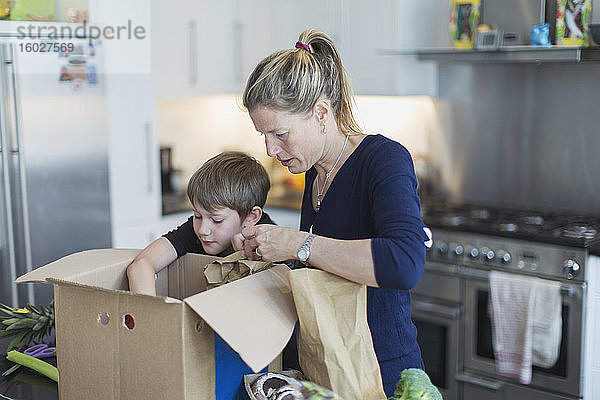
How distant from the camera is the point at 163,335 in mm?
1148

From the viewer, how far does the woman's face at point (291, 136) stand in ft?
4.82

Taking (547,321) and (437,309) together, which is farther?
(437,309)

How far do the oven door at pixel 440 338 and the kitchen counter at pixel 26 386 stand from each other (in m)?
1.98

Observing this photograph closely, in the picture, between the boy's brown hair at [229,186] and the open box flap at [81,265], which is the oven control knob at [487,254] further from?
the open box flap at [81,265]

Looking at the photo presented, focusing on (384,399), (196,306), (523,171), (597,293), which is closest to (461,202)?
(523,171)

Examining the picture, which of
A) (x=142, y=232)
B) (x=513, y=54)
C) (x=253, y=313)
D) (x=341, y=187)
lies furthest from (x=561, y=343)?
(x=253, y=313)

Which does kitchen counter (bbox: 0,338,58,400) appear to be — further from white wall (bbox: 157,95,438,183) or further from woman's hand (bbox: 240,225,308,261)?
white wall (bbox: 157,95,438,183)

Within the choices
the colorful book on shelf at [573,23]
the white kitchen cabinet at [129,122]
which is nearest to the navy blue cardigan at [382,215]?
the white kitchen cabinet at [129,122]

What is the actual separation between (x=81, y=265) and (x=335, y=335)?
569mm

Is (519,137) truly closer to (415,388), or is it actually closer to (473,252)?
(473,252)

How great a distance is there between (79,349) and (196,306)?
0.92 ft

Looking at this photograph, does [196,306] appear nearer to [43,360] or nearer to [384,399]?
[384,399]

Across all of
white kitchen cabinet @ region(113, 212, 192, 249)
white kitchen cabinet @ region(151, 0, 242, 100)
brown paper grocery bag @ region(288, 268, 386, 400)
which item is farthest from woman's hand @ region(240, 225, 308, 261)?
white kitchen cabinet @ region(151, 0, 242, 100)

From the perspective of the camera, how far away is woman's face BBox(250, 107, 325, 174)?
147cm
